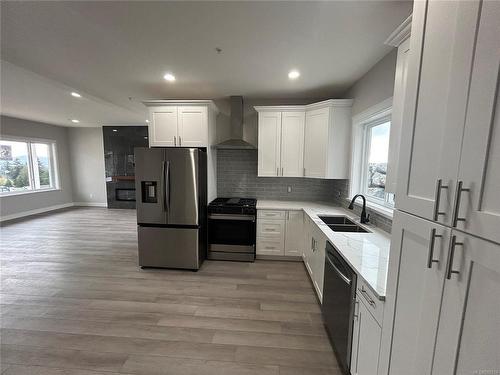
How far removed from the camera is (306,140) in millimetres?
3447

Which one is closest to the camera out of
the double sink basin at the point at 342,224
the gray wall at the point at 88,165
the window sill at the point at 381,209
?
the window sill at the point at 381,209

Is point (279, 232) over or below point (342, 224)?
below

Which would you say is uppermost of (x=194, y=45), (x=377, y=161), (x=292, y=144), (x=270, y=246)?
(x=194, y=45)

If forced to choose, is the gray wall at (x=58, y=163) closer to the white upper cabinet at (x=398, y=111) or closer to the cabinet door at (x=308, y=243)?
the cabinet door at (x=308, y=243)

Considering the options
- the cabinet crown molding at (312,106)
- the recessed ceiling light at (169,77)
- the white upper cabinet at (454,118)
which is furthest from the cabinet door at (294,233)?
the recessed ceiling light at (169,77)

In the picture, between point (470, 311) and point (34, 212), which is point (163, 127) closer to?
point (470, 311)

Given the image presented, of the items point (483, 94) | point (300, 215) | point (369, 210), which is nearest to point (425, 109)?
point (483, 94)

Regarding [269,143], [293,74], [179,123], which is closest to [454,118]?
[293,74]

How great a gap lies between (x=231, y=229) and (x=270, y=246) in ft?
2.32

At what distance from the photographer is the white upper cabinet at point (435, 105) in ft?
2.37

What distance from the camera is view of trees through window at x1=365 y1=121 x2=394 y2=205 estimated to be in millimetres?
2455

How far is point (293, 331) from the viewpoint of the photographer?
2016mm

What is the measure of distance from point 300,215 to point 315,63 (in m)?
2.09

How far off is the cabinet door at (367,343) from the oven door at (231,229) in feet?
6.85
